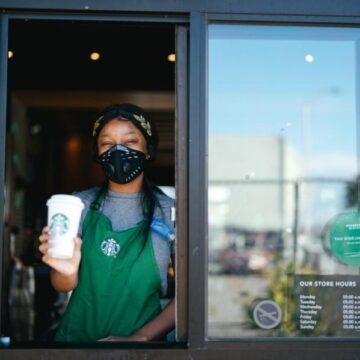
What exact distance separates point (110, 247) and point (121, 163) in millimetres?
346

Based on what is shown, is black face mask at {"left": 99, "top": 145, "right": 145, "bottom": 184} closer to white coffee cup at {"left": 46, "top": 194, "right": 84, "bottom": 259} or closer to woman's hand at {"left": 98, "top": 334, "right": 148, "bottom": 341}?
white coffee cup at {"left": 46, "top": 194, "right": 84, "bottom": 259}

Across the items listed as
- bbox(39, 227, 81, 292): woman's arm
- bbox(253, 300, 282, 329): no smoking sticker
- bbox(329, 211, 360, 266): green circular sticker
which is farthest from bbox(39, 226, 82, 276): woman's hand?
bbox(329, 211, 360, 266): green circular sticker

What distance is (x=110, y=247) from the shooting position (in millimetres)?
2752

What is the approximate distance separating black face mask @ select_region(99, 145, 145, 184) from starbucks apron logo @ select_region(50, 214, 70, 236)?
0.51 meters

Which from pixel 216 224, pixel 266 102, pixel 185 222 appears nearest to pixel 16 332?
pixel 185 222

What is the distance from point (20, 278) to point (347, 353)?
3.61 meters

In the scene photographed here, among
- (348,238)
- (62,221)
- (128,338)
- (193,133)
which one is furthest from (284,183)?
(62,221)

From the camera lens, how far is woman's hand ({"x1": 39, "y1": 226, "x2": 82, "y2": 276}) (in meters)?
2.38

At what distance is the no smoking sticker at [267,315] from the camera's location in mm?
2664

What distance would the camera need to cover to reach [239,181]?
35.7 feet

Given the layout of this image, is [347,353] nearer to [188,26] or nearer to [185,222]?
[185,222]

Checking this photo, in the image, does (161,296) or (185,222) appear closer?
(185,222)

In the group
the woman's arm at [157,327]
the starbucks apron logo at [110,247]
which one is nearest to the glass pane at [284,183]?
the woman's arm at [157,327]

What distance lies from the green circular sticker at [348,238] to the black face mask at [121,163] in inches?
33.3
